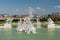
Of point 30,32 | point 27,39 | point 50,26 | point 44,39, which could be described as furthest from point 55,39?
point 50,26

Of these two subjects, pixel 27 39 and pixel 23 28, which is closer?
pixel 27 39

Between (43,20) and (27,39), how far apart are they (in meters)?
21.2

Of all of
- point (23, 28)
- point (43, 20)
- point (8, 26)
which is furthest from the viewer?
point (43, 20)

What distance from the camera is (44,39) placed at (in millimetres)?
15938

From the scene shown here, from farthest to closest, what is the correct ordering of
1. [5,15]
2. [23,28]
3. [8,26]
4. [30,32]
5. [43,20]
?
[5,15]
[43,20]
[8,26]
[23,28]
[30,32]

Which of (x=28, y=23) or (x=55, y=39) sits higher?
(x=28, y=23)

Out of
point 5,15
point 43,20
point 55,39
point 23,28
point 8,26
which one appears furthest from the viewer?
point 5,15

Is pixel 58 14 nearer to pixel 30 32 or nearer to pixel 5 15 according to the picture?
pixel 5 15

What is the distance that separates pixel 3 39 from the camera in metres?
16.0

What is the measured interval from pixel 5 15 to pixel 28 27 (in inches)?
1143

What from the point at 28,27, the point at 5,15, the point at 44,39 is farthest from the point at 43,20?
the point at 44,39

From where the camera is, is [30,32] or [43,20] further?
[43,20]

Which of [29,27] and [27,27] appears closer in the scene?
[29,27]

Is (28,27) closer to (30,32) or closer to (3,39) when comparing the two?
(30,32)
